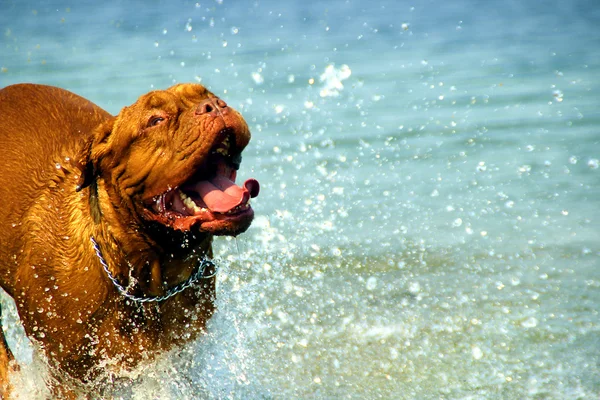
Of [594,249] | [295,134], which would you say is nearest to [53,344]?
[594,249]

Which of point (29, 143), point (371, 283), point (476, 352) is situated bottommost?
point (371, 283)

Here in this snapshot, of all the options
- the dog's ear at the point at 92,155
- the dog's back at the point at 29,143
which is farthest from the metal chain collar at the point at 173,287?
the dog's back at the point at 29,143

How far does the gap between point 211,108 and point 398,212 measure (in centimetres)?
378

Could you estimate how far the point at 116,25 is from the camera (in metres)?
18.2

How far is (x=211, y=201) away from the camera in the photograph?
3.49 metres

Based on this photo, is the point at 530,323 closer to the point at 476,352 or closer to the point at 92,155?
the point at 476,352

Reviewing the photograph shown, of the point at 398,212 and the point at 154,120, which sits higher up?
the point at 154,120

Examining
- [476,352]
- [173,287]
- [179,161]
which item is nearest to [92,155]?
[179,161]

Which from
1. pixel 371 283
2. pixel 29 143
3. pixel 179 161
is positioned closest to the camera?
pixel 179 161

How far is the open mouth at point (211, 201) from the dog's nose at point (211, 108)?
0.34 ft

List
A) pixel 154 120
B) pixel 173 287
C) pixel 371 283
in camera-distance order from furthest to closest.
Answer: pixel 371 283 → pixel 173 287 → pixel 154 120

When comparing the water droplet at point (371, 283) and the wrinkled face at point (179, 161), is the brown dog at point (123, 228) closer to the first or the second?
the wrinkled face at point (179, 161)

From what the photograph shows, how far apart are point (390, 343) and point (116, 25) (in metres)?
14.6

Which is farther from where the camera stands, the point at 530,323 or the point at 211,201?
the point at 530,323
